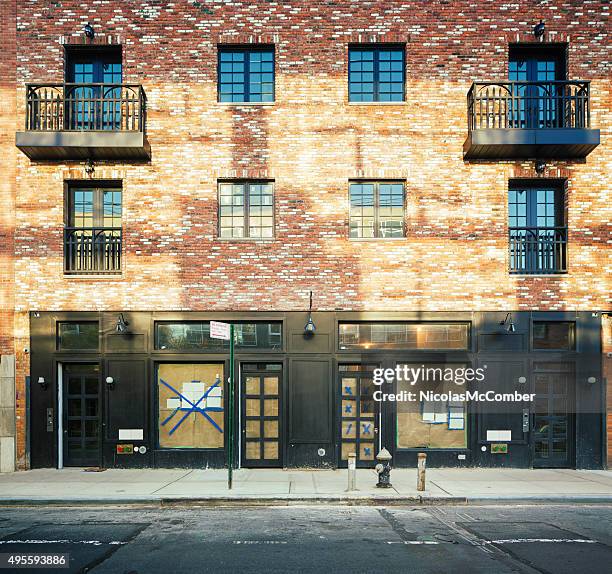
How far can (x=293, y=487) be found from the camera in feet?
38.7

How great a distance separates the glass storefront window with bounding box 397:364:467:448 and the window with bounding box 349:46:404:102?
707 cm

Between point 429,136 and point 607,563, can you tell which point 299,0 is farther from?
point 607,563

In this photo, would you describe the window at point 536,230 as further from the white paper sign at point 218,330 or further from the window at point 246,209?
the white paper sign at point 218,330

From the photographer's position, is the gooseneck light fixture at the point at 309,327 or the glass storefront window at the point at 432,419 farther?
the glass storefront window at the point at 432,419

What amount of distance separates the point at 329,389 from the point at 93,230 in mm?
7172

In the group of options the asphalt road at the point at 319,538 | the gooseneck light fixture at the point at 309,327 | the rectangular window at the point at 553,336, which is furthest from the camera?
the rectangular window at the point at 553,336

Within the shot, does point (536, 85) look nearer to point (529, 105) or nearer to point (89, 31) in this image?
point (529, 105)

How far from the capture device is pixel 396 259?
46.7ft

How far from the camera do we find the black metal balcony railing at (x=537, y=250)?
47.2ft

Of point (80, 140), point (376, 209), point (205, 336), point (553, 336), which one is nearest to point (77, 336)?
point (205, 336)

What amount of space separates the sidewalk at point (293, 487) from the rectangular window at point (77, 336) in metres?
2.99

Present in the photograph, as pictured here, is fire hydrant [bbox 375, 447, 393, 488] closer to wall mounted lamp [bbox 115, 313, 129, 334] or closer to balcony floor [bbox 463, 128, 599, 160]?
wall mounted lamp [bbox 115, 313, 129, 334]

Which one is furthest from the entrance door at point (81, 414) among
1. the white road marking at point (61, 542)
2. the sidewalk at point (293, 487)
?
the white road marking at point (61, 542)
